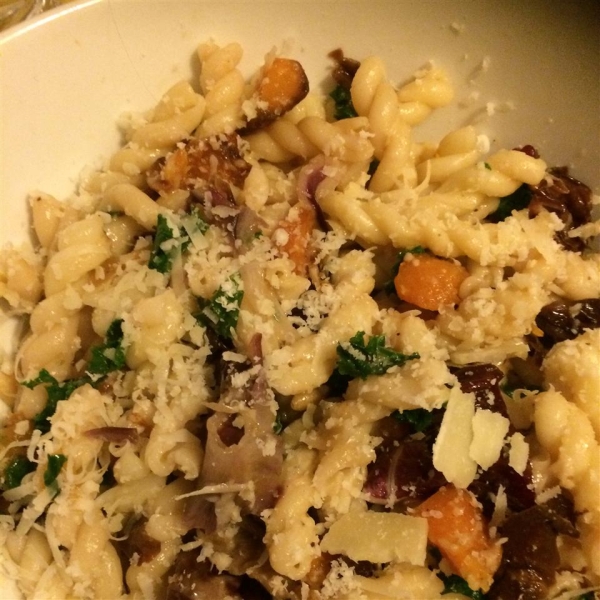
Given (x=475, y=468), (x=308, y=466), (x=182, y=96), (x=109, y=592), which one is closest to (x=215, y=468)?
(x=308, y=466)

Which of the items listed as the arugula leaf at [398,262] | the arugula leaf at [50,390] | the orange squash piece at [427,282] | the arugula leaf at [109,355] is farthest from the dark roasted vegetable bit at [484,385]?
the arugula leaf at [50,390]

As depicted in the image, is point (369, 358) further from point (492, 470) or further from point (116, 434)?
point (116, 434)

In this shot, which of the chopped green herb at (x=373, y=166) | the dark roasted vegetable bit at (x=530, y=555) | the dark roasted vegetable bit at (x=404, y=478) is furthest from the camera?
the chopped green herb at (x=373, y=166)

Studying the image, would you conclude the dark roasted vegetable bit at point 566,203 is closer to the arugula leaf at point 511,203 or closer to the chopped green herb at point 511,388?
the arugula leaf at point 511,203

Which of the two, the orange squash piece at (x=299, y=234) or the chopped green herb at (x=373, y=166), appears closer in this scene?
the orange squash piece at (x=299, y=234)

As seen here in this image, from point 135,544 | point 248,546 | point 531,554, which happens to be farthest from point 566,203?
point 135,544

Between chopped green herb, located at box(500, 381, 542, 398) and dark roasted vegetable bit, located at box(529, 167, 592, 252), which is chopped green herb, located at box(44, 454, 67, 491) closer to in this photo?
chopped green herb, located at box(500, 381, 542, 398)

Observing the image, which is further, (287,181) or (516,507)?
(287,181)

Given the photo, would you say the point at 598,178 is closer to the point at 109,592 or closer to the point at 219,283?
the point at 219,283
